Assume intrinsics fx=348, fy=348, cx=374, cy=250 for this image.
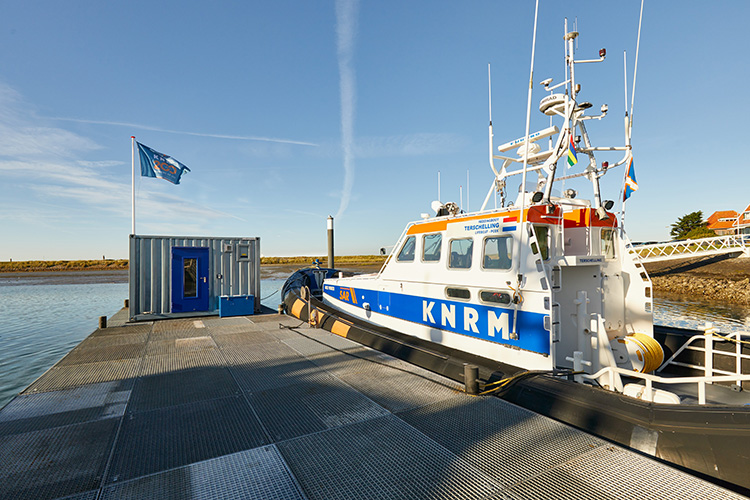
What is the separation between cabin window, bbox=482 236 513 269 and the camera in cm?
531

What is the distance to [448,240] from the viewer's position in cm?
621

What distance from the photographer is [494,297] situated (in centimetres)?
523

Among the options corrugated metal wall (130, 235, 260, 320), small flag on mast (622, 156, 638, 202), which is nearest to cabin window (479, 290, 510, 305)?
small flag on mast (622, 156, 638, 202)

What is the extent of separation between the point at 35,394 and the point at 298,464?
424cm

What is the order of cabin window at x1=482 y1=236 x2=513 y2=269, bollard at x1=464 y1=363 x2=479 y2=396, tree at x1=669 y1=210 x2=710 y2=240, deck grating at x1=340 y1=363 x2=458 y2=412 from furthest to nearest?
tree at x1=669 y1=210 x2=710 y2=240 < cabin window at x1=482 y1=236 x2=513 y2=269 < bollard at x1=464 y1=363 x2=479 y2=396 < deck grating at x1=340 y1=363 x2=458 y2=412

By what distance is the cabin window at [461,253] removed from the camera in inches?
232

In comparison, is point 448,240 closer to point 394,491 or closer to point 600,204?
point 600,204

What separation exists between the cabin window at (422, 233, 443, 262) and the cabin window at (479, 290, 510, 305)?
1282 mm

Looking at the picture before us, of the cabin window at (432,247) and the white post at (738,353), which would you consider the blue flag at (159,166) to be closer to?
the cabin window at (432,247)

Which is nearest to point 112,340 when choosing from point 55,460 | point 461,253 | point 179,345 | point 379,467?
point 179,345

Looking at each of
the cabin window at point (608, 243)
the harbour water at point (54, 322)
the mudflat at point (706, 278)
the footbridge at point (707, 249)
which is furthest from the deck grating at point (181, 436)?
the footbridge at point (707, 249)

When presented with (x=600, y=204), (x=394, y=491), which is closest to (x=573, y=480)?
(x=394, y=491)

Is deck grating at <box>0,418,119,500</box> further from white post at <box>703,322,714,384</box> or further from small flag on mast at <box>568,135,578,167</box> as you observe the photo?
white post at <box>703,322,714,384</box>

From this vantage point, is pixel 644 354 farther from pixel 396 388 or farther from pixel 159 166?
pixel 159 166
